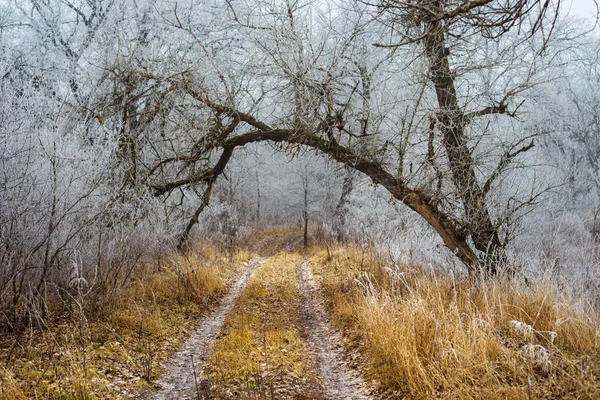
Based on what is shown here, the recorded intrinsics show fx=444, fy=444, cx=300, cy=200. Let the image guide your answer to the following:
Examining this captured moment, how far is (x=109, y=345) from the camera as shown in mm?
5781

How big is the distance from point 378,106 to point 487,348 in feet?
15.6

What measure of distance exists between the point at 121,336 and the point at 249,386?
2.44m

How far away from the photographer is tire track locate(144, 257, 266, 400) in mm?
4863

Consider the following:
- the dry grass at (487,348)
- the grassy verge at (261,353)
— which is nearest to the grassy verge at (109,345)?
the grassy verge at (261,353)

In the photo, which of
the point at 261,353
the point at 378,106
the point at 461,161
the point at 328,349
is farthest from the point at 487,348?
the point at 378,106

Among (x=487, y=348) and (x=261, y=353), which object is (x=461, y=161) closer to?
(x=487, y=348)

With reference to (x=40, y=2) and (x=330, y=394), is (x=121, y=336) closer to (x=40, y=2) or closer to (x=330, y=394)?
(x=330, y=394)

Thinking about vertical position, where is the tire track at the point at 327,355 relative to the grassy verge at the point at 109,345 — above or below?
below

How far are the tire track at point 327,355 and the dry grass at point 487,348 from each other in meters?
0.27

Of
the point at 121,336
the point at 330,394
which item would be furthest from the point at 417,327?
the point at 121,336

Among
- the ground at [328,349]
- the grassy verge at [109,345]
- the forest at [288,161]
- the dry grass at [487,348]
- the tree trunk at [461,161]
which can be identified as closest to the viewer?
the dry grass at [487,348]

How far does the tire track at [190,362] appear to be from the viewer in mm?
4863

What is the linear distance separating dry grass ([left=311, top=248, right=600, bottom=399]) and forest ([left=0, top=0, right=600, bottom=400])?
0.09 feet

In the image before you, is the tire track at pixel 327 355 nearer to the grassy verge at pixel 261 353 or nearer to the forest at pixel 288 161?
the forest at pixel 288 161
